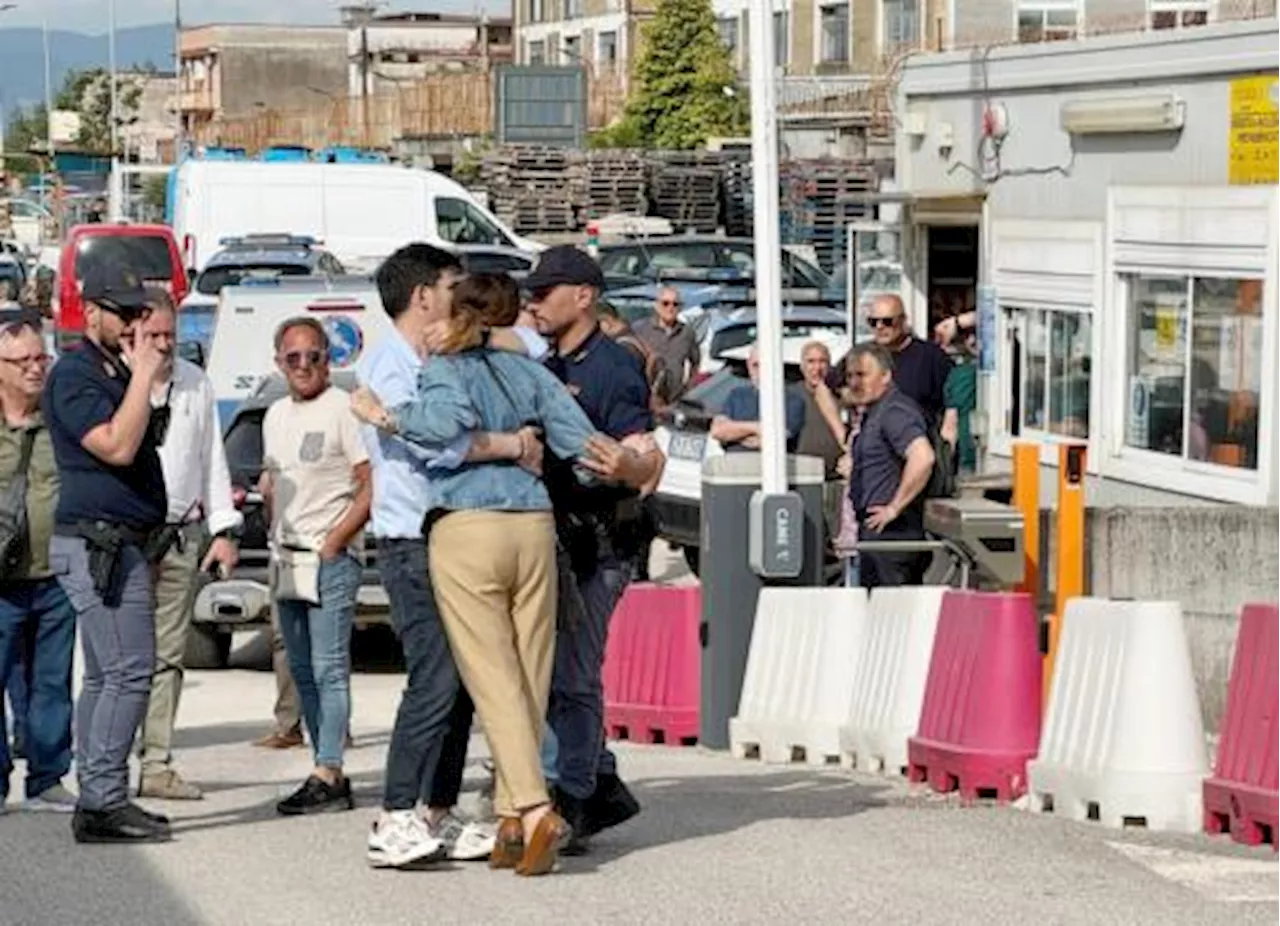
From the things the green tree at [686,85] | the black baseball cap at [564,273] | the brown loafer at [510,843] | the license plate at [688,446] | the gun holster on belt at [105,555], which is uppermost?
the green tree at [686,85]

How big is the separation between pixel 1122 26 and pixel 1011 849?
1589 cm

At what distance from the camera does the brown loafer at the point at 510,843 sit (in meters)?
9.42

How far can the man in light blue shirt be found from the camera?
9.41m

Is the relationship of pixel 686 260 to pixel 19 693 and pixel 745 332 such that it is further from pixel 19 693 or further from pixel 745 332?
pixel 19 693

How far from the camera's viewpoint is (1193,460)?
19875mm

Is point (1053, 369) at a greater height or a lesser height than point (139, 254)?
lesser

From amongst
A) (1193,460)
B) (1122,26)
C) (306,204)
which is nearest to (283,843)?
(1193,460)

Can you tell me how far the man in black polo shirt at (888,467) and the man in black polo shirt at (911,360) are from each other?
7.33 feet

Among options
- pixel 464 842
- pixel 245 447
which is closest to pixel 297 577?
pixel 464 842

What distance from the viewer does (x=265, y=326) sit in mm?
21641

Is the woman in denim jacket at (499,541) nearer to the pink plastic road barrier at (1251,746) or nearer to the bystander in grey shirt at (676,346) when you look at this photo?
the pink plastic road barrier at (1251,746)

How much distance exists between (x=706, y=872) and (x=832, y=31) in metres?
60.4

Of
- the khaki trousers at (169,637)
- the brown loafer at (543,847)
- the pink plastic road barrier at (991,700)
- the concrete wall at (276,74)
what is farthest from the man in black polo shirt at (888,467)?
the concrete wall at (276,74)

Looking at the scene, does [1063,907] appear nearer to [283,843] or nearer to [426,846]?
[426,846]
